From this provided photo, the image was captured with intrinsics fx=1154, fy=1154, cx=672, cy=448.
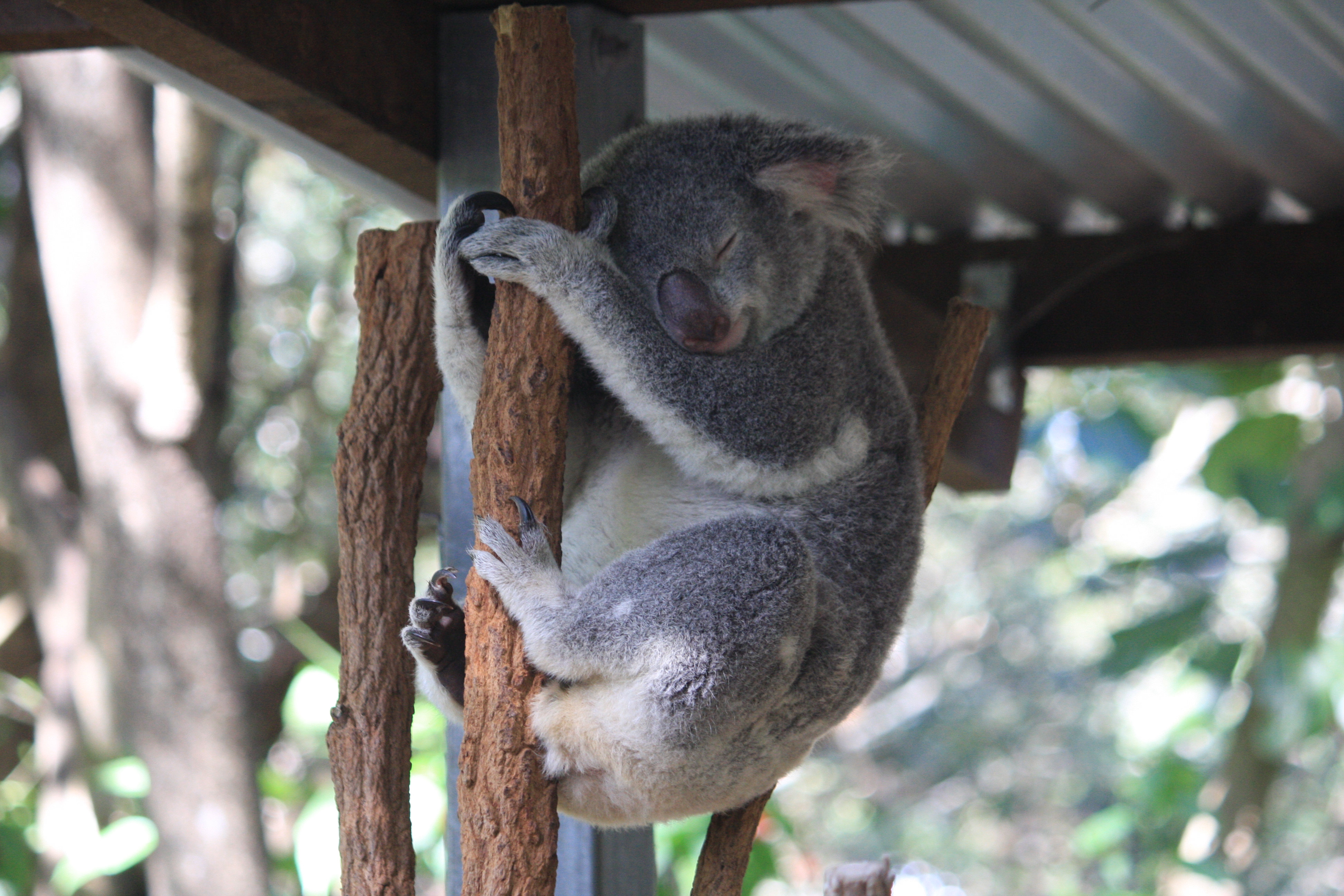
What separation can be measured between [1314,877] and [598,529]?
32.5 feet

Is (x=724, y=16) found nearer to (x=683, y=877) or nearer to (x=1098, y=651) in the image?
(x=683, y=877)

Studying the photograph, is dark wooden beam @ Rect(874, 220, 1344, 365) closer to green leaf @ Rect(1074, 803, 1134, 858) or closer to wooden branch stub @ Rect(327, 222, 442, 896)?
wooden branch stub @ Rect(327, 222, 442, 896)

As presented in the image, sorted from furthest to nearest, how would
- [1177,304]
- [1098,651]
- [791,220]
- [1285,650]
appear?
[1098,651]
[1285,650]
[1177,304]
[791,220]

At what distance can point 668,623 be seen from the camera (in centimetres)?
147

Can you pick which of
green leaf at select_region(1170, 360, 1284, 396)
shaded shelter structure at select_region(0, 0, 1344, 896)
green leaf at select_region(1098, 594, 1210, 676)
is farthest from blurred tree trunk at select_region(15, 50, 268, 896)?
green leaf at select_region(1170, 360, 1284, 396)

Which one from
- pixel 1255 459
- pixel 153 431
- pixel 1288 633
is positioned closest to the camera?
pixel 153 431

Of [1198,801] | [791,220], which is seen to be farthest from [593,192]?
[1198,801]

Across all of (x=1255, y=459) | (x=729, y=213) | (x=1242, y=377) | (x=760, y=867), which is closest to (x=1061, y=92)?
(x=729, y=213)

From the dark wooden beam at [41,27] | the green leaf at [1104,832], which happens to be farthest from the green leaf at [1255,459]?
the dark wooden beam at [41,27]

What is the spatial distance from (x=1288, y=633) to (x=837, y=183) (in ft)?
14.6

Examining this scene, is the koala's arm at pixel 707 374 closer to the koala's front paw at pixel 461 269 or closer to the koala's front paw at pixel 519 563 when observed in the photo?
the koala's front paw at pixel 461 269

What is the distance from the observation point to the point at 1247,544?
351 inches

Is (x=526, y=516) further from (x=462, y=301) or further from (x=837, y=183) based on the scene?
(x=837, y=183)

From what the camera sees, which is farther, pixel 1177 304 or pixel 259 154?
pixel 259 154
